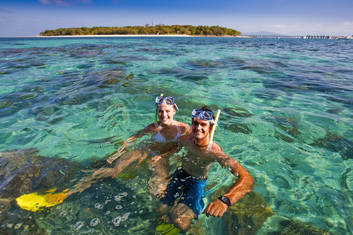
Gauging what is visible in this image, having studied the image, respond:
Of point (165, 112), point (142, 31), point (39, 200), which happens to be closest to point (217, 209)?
point (165, 112)

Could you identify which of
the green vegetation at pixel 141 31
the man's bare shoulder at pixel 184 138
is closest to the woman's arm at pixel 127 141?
the man's bare shoulder at pixel 184 138

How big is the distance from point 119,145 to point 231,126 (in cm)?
283

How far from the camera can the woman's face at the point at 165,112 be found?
3678 millimetres

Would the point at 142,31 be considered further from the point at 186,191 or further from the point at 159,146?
the point at 186,191

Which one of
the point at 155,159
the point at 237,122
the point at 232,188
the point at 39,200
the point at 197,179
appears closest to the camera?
the point at 232,188

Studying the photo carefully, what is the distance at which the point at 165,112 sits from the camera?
3.69 m

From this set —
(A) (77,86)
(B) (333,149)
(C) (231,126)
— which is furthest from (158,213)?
(A) (77,86)

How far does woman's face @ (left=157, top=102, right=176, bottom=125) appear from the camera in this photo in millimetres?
3678

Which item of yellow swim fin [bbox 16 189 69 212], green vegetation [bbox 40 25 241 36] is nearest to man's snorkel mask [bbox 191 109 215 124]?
yellow swim fin [bbox 16 189 69 212]

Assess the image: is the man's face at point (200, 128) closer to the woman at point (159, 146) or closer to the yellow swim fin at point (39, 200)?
the woman at point (159, 146)

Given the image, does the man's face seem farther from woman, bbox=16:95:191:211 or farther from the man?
woman, bbox=16:95:191:211

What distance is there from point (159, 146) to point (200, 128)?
130 centimetres

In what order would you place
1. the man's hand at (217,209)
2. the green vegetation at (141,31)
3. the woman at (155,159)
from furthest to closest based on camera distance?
the green vegetation at (141,31) → the woman at (155,159) → the man's hand at (217,209)

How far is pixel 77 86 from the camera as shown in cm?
852
